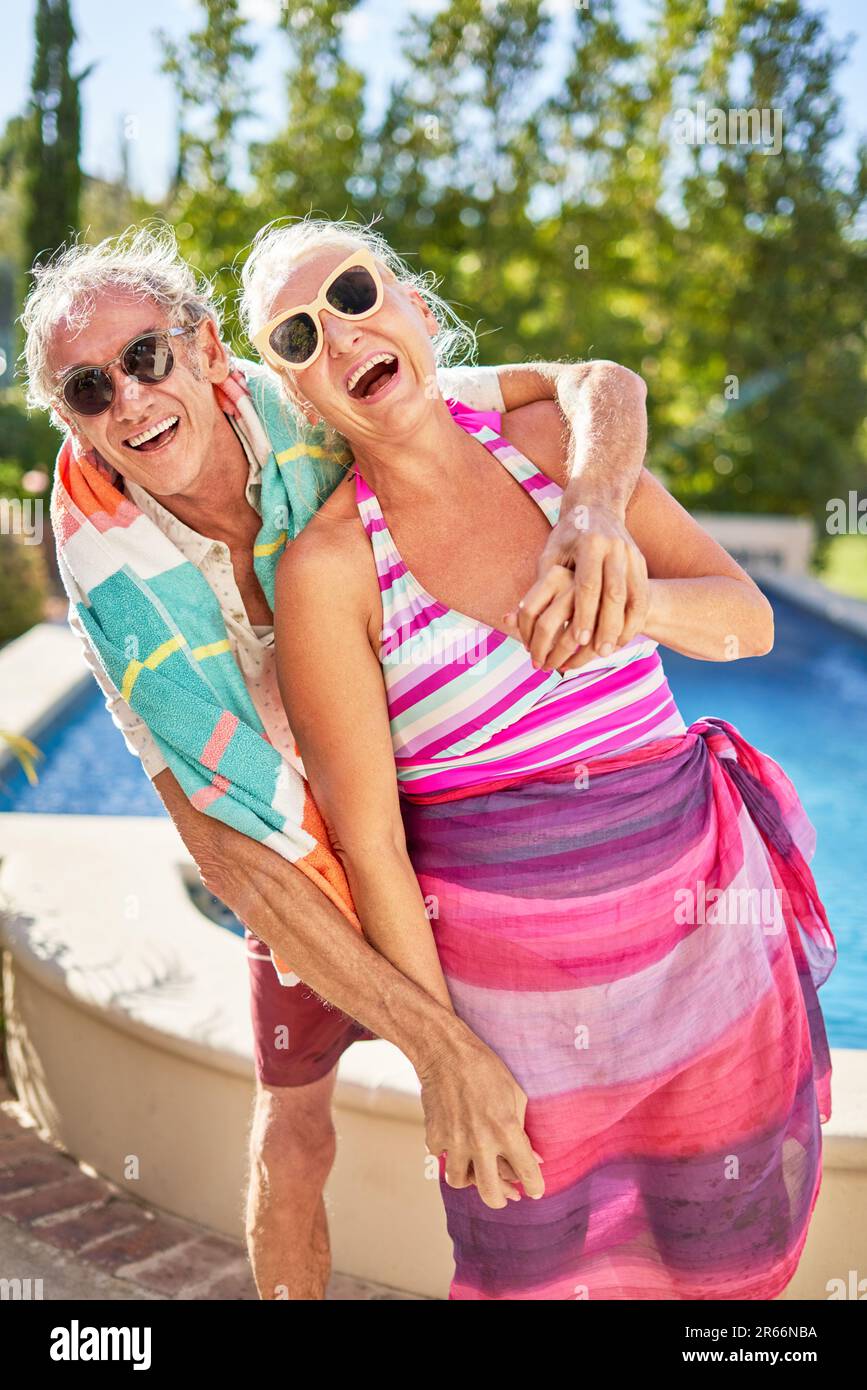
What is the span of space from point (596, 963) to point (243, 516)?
80 cm

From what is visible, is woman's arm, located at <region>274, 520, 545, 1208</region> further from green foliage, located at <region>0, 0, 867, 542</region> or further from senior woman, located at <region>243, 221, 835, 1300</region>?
green foliage, located at <region>0, 0, 867, 542</region>

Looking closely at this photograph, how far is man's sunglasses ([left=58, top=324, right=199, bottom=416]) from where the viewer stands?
67.7 inches

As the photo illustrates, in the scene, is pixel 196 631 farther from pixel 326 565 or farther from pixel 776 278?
pixel 776 278

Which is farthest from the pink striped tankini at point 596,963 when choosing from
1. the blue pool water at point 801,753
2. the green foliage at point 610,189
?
the green foliage at point 610,189

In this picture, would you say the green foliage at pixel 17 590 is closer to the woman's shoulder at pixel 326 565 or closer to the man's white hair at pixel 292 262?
the man's white hair at pixel 292 262

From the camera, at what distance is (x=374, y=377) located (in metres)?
1.67

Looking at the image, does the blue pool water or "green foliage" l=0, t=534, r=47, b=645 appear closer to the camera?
the blue pool water

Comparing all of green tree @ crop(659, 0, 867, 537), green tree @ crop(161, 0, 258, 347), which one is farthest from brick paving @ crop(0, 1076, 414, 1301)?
green tree @ crop(161, 0, 258, 347)

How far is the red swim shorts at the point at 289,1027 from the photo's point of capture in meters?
2.06

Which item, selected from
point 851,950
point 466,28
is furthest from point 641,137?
point 851,950

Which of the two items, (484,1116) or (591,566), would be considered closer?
(591,566)
